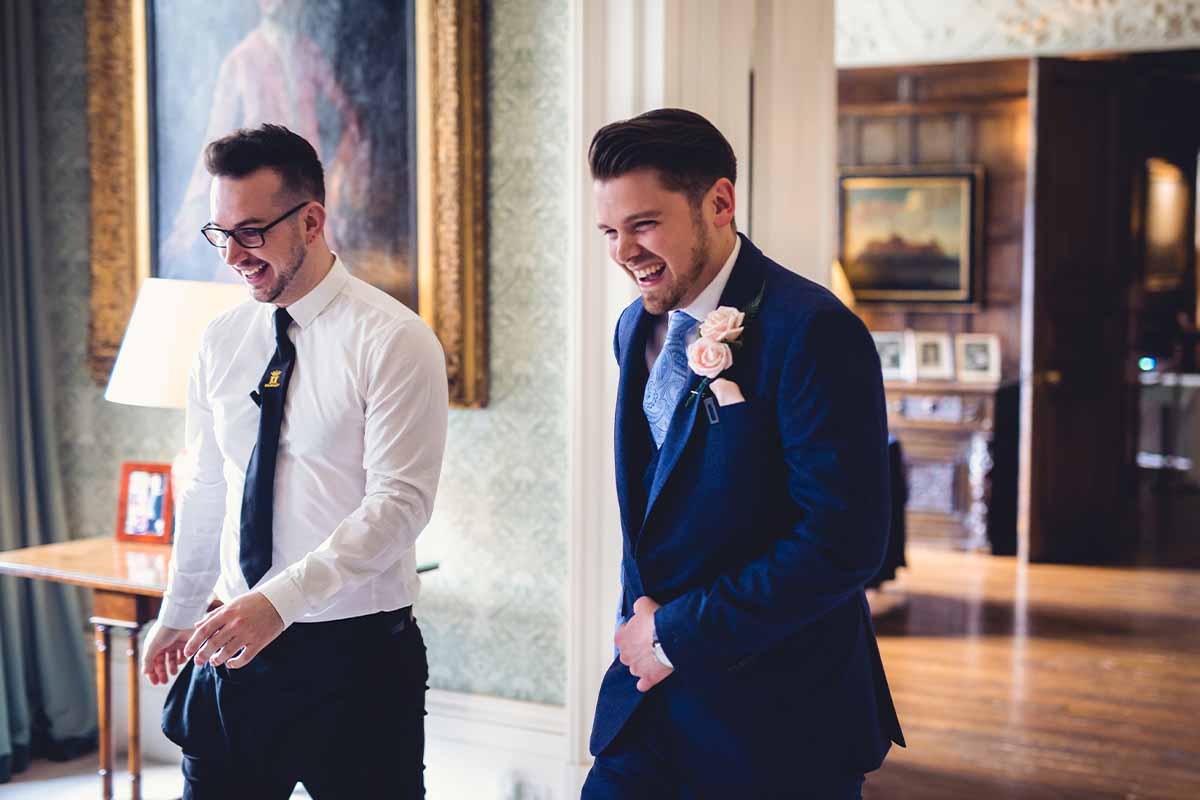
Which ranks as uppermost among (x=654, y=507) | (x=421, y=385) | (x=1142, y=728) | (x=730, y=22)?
(x=730, y=22)

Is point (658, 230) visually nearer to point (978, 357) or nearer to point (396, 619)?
point (396, 619)

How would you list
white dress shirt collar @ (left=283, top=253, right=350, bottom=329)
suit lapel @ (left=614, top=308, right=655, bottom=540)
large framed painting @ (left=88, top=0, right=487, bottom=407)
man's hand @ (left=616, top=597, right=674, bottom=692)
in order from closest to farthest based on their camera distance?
man's hand @ (left=616, top=597, right=674, bottom=692) < suit lapel @ (left=614, top=308, right=655, bottom=540) < white dress shirt collar @ (left=283, top=253, right=350, bottom=329) < large framed painting @ (left=88, top=0, right=487, bottom=407)

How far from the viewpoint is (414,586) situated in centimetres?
214

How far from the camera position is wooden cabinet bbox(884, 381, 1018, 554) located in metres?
7.22

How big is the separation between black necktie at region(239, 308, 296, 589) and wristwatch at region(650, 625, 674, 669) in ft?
2.37

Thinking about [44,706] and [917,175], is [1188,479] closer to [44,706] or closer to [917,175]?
[917,175]

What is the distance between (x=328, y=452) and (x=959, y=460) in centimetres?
597

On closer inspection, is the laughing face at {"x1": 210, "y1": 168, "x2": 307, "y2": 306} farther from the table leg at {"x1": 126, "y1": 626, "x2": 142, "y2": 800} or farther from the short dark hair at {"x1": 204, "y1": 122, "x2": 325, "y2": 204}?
the table leg at {"x1": 126, "y1": 626, "x2": 142, "y2": 800}

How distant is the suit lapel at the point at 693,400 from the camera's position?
1.62m

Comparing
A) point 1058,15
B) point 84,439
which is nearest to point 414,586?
point 84,439

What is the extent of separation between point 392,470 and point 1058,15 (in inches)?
248

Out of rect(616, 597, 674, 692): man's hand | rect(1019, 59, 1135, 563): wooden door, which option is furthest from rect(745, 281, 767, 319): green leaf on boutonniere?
rect(1019, 59, 1135, 563): wooden door

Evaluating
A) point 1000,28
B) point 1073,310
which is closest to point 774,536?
point 1073,310

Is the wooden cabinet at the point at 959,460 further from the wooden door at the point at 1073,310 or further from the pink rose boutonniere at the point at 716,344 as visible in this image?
the pink rose boutonniere at the point at 716,344
